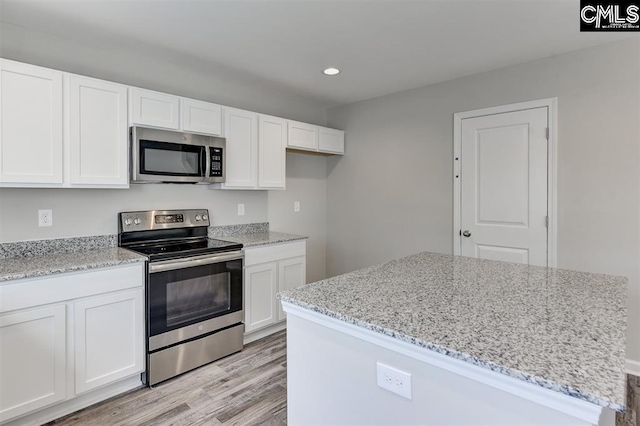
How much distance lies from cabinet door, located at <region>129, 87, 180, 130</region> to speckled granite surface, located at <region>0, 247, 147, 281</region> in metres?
0.95

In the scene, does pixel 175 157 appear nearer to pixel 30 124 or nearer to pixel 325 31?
pixel 30 124

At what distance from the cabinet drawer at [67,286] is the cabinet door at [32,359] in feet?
0.19

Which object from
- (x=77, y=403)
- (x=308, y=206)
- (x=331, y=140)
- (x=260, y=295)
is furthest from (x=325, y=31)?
(x=77, y=403)

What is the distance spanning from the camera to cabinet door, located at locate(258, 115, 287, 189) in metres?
3.37

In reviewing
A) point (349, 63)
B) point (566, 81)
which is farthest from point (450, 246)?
point (349, 63)

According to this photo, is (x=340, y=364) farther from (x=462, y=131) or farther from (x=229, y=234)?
(x=462, y=131)

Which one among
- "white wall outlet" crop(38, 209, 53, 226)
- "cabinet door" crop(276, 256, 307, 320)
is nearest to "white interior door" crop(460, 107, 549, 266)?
"cabinet door" crop(276, 256, 307, 320)

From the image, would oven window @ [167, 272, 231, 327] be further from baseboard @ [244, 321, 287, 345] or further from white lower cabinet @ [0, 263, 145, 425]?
baseboard @ [244, 321, 287, 345]

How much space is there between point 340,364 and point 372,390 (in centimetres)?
14

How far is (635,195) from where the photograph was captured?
99.8 inches

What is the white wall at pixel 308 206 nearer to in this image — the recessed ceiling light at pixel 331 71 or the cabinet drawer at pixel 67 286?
the recessed ceiling light at pixel 331 71

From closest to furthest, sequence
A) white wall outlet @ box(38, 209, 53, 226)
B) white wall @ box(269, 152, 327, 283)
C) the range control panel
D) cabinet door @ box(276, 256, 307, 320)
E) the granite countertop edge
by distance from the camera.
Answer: the granite countertop edge → white wall outlet @ box(38, 209, 53, 226) → the range control panel → cabinet door @ box(276, 256, 307, 320) → white wall @ box(269, 152, 327, 283)

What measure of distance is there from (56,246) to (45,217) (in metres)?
0.21

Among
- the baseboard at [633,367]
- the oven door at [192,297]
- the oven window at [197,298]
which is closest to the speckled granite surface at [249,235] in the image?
the oven door at [192,297]
